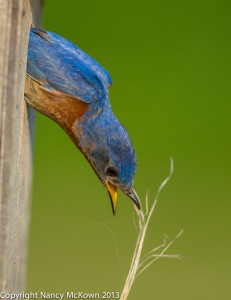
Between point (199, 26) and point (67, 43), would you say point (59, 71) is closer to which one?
point (67, 43)

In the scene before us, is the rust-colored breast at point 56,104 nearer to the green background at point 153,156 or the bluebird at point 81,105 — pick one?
the bluebird at point 81,105

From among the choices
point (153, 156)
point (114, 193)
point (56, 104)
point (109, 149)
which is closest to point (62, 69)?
point (56, 104)

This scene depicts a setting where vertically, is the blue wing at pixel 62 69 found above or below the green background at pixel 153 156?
above

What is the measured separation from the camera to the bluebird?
265cm

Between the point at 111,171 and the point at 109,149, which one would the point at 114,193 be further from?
the point at 109,149

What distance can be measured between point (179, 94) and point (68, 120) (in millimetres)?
1520

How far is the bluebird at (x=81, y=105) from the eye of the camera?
2.65m

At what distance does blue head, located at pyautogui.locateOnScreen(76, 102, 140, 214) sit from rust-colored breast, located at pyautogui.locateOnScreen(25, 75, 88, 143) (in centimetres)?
4

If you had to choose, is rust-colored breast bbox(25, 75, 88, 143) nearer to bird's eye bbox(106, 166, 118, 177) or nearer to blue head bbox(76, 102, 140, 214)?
blue head bbox(76, 102, 140, 214)

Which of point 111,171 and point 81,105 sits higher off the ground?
point 81,105

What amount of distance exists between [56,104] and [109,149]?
1.03 ft

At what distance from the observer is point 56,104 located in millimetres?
2717

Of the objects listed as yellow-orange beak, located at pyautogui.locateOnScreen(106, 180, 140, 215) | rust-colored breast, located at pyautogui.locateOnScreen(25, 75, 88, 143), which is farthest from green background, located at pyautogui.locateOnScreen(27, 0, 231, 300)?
→ rust-colored breast, located at pyautogui.locateOnScreen(25, 75, 88, 143)

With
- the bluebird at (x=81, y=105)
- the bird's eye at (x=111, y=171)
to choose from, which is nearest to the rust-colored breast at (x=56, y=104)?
the bluebird at (x=81, y=105)
